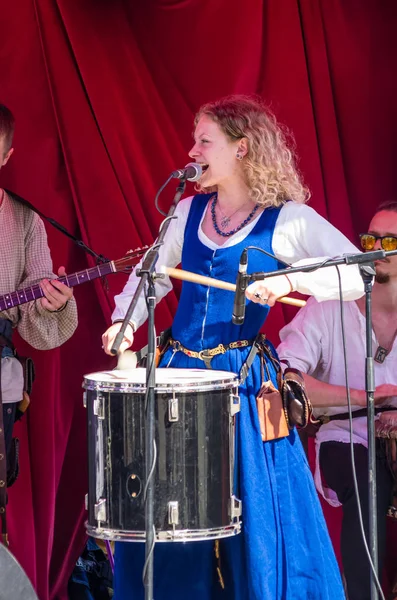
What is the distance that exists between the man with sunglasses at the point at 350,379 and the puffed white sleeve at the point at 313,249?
671 millimetres

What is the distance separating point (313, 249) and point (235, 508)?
35.9 inches

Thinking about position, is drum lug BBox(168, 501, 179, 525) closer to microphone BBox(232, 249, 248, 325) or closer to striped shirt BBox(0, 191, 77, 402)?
microphone BBox(232, 249, 248, 325)

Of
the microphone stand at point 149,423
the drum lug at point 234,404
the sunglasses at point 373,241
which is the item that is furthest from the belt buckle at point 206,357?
the sunglasses at point 373,241

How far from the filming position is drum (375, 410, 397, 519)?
3.82m

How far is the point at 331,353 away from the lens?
13.4ft

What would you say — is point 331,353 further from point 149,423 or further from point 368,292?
point 149,423

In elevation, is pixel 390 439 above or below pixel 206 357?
below

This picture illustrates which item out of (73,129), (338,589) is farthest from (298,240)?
(73,129)

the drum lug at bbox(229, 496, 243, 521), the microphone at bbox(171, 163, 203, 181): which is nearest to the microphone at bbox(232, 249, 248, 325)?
the microphone at bbox(171, 163, 203, 181)

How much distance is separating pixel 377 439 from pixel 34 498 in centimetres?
159

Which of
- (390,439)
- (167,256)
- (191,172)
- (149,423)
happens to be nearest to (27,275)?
(167,256)

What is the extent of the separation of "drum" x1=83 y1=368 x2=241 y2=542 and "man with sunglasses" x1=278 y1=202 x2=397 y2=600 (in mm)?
954

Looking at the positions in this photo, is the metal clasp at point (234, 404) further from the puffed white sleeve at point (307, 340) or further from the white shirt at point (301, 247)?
the puffed white sleeve at point (307, 340)

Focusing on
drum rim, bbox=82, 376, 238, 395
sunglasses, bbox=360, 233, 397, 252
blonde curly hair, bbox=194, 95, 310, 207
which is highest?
blonde curly hair, bbox=194, 95, 310, 207
